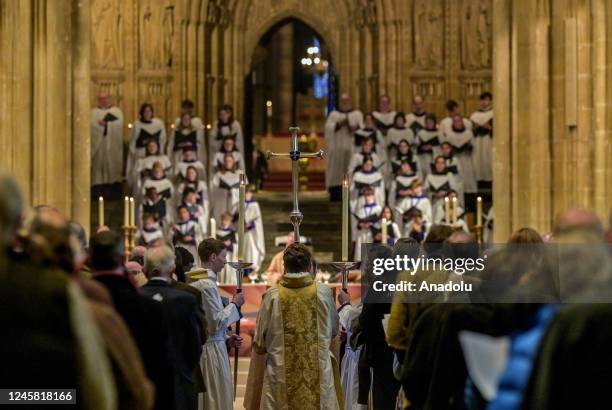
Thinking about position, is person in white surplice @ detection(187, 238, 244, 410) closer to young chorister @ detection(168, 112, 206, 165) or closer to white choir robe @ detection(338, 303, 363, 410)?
white choir robe @ detection(338, 303, 363, 410)

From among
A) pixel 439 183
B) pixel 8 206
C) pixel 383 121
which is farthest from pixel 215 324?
pixel 383 121

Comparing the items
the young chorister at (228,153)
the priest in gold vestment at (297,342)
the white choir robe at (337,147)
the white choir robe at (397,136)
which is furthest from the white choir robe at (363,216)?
the priest in gold vestment at (297,342)

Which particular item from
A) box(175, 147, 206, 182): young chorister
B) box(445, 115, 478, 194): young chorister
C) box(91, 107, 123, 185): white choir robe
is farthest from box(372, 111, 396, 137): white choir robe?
box(91, 107, 123, 185): white choir robe

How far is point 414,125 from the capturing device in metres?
23.1

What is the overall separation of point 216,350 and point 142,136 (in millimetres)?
13377

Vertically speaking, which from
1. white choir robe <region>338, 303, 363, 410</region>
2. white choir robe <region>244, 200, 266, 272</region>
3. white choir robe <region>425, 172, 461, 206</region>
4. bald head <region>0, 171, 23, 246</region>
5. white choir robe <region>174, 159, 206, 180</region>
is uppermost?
white choir robe <region>174, 159, 206, 180</region>

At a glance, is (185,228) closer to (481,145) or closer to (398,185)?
(398,185)

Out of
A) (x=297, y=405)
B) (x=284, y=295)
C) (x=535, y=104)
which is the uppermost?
(x=535, y=104)

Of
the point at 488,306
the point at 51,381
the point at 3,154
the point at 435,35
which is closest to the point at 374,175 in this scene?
the point at 435,35

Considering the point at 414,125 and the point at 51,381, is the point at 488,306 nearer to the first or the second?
the point at 51,381

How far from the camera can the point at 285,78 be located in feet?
123

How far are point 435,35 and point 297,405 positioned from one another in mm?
16712

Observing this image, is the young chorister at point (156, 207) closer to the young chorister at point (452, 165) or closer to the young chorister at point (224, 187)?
the young chorister at point (224, 187)

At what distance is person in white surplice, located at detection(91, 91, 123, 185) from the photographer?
75.6 ft
